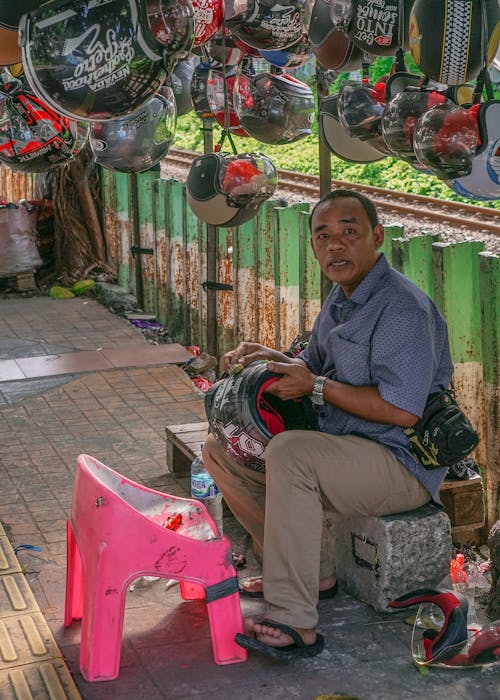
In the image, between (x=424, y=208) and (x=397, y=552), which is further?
(x=424, y=208)

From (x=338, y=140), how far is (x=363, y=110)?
40 centimetres

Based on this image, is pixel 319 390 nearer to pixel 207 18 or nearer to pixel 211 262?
pixel 207 18

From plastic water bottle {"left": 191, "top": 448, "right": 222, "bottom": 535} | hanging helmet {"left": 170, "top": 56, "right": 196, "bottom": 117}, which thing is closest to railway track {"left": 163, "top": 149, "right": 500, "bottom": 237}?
hanging helmet {"left": 170, "top": 56, "right": 196, "bottom": 117}

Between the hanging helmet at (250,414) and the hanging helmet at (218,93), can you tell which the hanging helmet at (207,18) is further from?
the hanging helmet at (250,414)

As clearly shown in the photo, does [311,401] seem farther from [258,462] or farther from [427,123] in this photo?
[427,123]

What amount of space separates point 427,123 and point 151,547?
6.17 ft

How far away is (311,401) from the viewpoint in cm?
392

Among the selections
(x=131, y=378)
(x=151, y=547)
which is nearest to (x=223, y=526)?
(x=151, y=547)

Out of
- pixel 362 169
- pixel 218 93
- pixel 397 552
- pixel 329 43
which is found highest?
pixel 329 43

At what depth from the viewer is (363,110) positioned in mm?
4570

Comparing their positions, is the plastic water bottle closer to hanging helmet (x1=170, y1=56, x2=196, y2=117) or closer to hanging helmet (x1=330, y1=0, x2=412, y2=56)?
hanging helmet (x1=330, y1=0, x2=412, y2=56)

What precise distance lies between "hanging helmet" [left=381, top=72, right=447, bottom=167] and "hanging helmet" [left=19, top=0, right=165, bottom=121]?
1290 millimetres

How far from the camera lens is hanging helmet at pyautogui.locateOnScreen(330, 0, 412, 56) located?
405 centimetres

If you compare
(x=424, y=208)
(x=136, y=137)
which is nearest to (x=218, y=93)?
(x=136, y=137)
